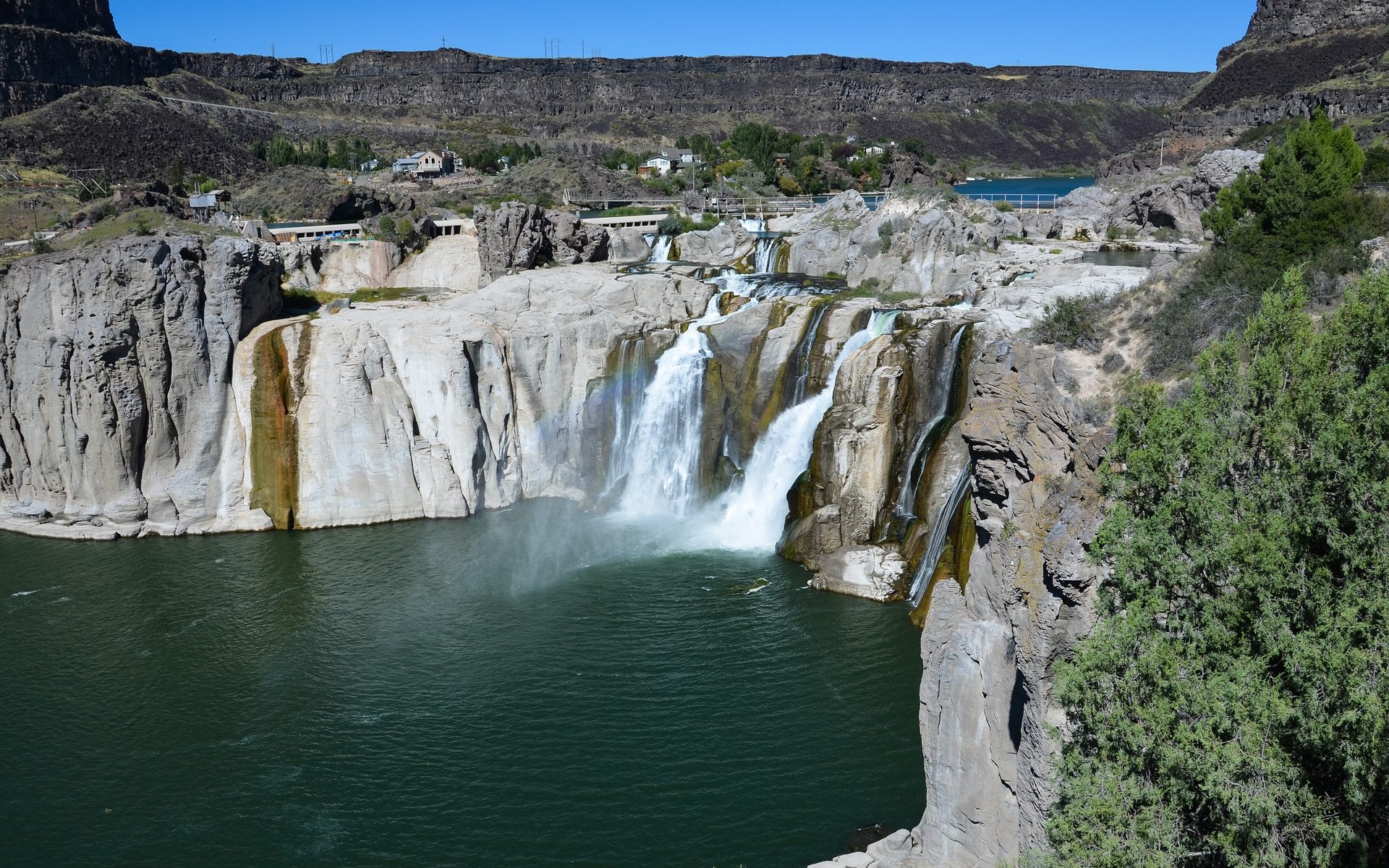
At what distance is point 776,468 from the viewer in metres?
34.3

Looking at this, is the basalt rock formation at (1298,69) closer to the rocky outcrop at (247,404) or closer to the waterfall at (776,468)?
the waterfall at (776,468)

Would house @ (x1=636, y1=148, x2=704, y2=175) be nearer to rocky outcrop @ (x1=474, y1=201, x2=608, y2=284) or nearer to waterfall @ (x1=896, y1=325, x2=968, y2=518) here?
rocky outcrop @ (x1=474, y1=201, x2=608, y2=284)

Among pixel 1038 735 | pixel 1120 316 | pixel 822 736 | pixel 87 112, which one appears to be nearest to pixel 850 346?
pixel 1120 316

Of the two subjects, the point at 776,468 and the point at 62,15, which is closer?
the point at 776,468

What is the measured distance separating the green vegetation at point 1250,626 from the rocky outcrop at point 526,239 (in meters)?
37.6

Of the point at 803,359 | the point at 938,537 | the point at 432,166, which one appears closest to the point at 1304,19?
the point at 432,166

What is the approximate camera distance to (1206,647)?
39.5 feet

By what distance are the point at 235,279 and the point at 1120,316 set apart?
97.3ft

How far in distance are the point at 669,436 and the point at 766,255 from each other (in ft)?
44.4

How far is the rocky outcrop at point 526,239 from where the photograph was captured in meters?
47.9

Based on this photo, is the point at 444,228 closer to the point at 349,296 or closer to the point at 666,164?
the point at 349,296

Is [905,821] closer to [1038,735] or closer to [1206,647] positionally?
[1038,735]

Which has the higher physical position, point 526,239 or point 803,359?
point 526,239

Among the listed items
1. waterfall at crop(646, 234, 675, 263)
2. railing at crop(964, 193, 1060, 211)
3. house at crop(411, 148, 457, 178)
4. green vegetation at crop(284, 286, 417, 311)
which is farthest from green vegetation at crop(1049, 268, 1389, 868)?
house at crop(411, 148, 457, 178)
